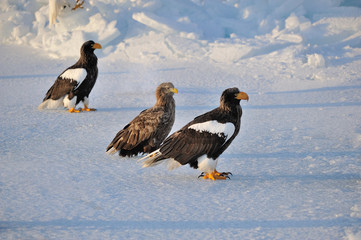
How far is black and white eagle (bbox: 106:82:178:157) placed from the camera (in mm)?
4955

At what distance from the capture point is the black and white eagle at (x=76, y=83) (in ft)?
22.4

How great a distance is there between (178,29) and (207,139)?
6263 mm

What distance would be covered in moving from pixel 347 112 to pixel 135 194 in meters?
3.68

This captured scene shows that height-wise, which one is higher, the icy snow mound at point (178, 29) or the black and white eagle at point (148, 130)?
the icy snow mound at point (178, 29)

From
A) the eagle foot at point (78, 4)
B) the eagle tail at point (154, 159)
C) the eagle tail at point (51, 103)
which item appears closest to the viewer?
the eagle tail at point (154, 159)

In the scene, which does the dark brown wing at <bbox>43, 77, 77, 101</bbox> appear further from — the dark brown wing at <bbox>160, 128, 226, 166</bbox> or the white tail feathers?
the dark brown wing at <bbox>160, 128, 226, 166</bbox>

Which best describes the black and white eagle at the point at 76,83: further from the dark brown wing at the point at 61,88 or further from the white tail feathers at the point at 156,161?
the white tail feathers at the point at 156,161

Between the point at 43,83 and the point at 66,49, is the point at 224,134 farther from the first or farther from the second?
the point at 66,49

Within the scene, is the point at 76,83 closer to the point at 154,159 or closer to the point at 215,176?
the point at 154,159

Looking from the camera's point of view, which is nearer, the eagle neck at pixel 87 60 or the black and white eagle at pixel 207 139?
the black and white eagle at pixel 207 139

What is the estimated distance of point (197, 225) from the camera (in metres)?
3.37

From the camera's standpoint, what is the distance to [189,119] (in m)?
6.40

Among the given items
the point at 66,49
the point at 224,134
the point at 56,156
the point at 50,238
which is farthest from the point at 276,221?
the point at 66,49

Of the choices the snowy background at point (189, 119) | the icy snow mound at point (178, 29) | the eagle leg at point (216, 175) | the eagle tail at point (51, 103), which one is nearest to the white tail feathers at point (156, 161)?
the snowy background at point (189, 119)
